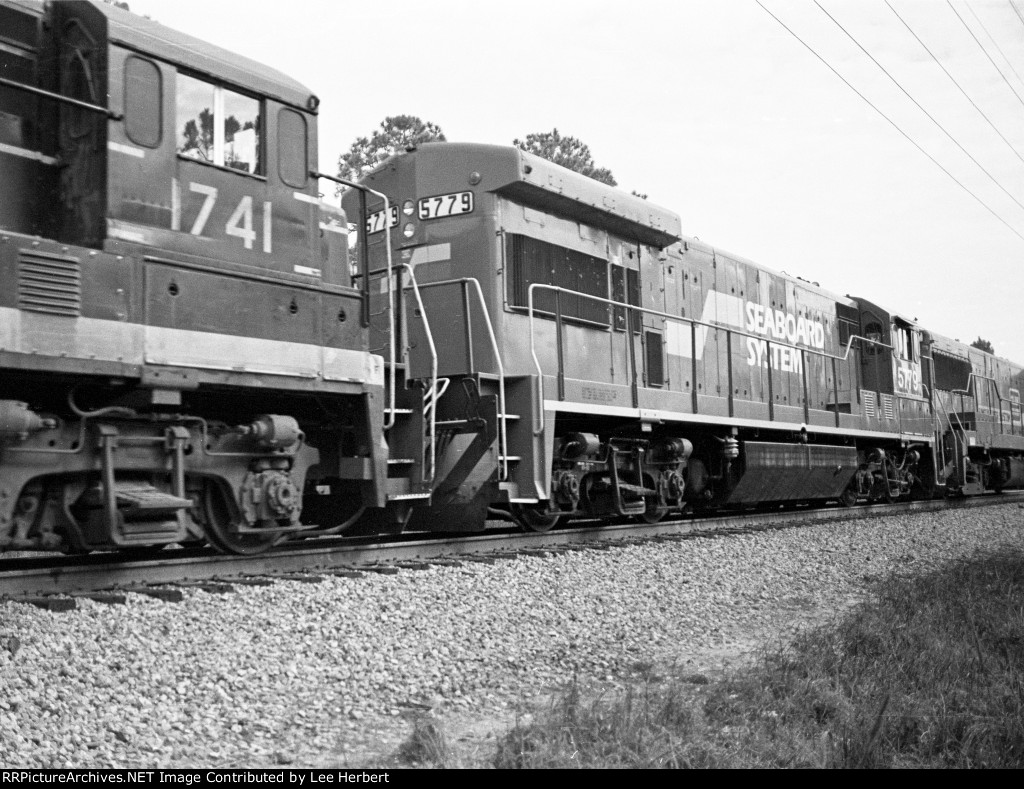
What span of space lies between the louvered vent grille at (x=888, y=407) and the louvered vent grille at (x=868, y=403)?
445 millimetres

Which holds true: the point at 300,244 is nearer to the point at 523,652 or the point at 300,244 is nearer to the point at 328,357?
the point at 328,357

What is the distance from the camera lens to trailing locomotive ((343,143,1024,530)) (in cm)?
781

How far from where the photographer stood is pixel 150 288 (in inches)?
200

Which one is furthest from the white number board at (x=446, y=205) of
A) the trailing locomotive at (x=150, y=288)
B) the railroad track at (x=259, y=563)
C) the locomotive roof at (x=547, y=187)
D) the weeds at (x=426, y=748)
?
the weeds at (x=426, y=748)

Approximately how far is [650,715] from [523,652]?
118 centimetres

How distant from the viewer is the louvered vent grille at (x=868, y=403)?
46.9 feet

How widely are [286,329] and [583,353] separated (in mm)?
3969

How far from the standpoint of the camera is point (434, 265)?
8758mm

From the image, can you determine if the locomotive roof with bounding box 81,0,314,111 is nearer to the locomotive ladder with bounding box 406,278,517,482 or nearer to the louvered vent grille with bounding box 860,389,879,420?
the locomotive ladder with bounding box 406,278,517,482

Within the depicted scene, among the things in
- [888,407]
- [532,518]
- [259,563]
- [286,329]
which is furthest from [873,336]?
[259,563]

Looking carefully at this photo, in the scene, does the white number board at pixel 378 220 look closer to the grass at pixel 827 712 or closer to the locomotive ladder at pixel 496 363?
the locomotive ladder at pixel 496 363

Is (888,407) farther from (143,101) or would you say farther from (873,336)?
(143,101)

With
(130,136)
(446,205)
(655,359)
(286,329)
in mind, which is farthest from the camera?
(655,359)

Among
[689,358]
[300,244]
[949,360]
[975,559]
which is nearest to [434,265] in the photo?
[300,244]
